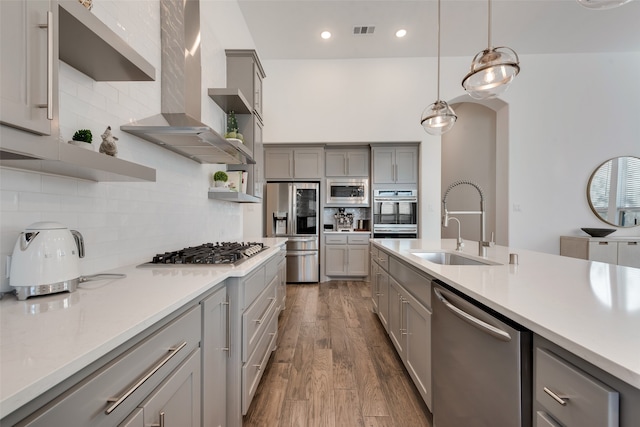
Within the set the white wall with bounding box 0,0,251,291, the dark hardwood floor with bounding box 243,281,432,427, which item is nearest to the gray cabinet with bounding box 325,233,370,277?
the dark hardwood floor with bounding box 243,281,432,427

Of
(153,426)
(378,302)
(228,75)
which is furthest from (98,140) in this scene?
(378,302)

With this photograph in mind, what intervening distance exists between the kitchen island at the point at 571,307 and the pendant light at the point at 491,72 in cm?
119

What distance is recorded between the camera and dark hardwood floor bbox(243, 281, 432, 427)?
149cm

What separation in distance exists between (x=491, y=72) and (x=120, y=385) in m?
2.41

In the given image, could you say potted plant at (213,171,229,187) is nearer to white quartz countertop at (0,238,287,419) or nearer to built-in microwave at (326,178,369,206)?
white quartz countertop at (0,238,287,419)

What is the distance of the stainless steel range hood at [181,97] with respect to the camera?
57.3 inches

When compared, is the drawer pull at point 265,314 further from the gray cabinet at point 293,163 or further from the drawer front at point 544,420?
the gray cabinet at point 293,163

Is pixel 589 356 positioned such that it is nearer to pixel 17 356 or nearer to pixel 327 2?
pixel 17 356

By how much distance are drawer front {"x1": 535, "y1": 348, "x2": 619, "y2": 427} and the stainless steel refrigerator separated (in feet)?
13.2

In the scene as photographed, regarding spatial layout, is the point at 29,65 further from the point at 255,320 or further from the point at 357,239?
the point at 357,239

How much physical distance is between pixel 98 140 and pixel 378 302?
2625 mm

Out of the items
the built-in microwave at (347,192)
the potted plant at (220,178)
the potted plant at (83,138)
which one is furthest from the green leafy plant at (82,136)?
the built-in microwave at (347,192)

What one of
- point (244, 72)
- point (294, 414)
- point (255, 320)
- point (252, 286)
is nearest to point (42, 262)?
point (252, 286)

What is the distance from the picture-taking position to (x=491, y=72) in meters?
1.75
